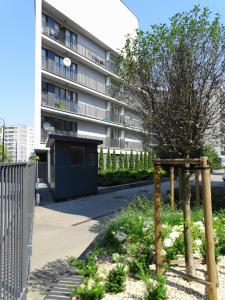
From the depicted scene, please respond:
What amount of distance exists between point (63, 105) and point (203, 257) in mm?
32435

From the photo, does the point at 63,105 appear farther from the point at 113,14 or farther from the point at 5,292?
the point at 5,292

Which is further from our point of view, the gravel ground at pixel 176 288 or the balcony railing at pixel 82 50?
the balcony railing at pixel 82 50

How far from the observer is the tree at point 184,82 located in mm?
5828

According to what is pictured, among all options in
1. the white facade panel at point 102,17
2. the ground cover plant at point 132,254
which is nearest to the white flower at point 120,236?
the ground cover plant at point 132,254

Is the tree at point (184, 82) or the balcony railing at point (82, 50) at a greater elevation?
the balcony railing at point (82, 50)

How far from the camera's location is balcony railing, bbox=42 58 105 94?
35875 mm

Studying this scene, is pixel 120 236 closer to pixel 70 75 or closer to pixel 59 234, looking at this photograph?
pixel 59 234

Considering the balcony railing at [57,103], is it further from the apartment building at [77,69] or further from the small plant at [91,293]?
the small plant at [91,293]

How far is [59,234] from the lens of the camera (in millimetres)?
11117

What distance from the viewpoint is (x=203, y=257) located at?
6172 millimetres

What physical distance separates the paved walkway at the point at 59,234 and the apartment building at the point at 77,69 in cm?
1298

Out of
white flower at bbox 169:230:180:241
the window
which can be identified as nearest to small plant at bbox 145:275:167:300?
white flower at bbox 169:230:180:241

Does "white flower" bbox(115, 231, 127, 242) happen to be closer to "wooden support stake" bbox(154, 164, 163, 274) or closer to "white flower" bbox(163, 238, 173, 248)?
"white flower" bbox(163, 238, 173, 248)

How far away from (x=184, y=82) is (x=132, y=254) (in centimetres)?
249
